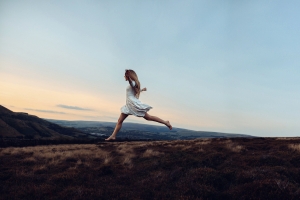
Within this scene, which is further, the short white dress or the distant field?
the short white dress

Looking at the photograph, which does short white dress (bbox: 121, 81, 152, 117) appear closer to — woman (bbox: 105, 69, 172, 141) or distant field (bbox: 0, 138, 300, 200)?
woman (bbox: 105, 69, 172, 141)

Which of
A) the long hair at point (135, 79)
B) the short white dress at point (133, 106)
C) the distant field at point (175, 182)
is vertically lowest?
the distant field at point (175, 182)

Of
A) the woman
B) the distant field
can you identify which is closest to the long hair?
the woman

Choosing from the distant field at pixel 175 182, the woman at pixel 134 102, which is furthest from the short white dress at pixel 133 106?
the distant field at pixel 175 182

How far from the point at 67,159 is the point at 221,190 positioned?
426 inches

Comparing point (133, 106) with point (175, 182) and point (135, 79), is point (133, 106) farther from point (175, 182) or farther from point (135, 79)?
point (175, 182)

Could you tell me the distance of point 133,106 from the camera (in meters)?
7.00

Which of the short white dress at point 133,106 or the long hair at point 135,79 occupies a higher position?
the long hair at point 135,79

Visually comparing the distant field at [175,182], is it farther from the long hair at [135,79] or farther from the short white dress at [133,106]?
the long hair at [135,79]

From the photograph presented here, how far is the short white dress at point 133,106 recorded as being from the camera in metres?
6.94

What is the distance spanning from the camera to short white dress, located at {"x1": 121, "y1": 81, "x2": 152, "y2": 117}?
6941 mm

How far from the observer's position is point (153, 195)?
6980 mm

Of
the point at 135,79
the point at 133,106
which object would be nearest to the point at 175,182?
the point at 133,106

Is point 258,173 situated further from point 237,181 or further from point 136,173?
point 136,173
